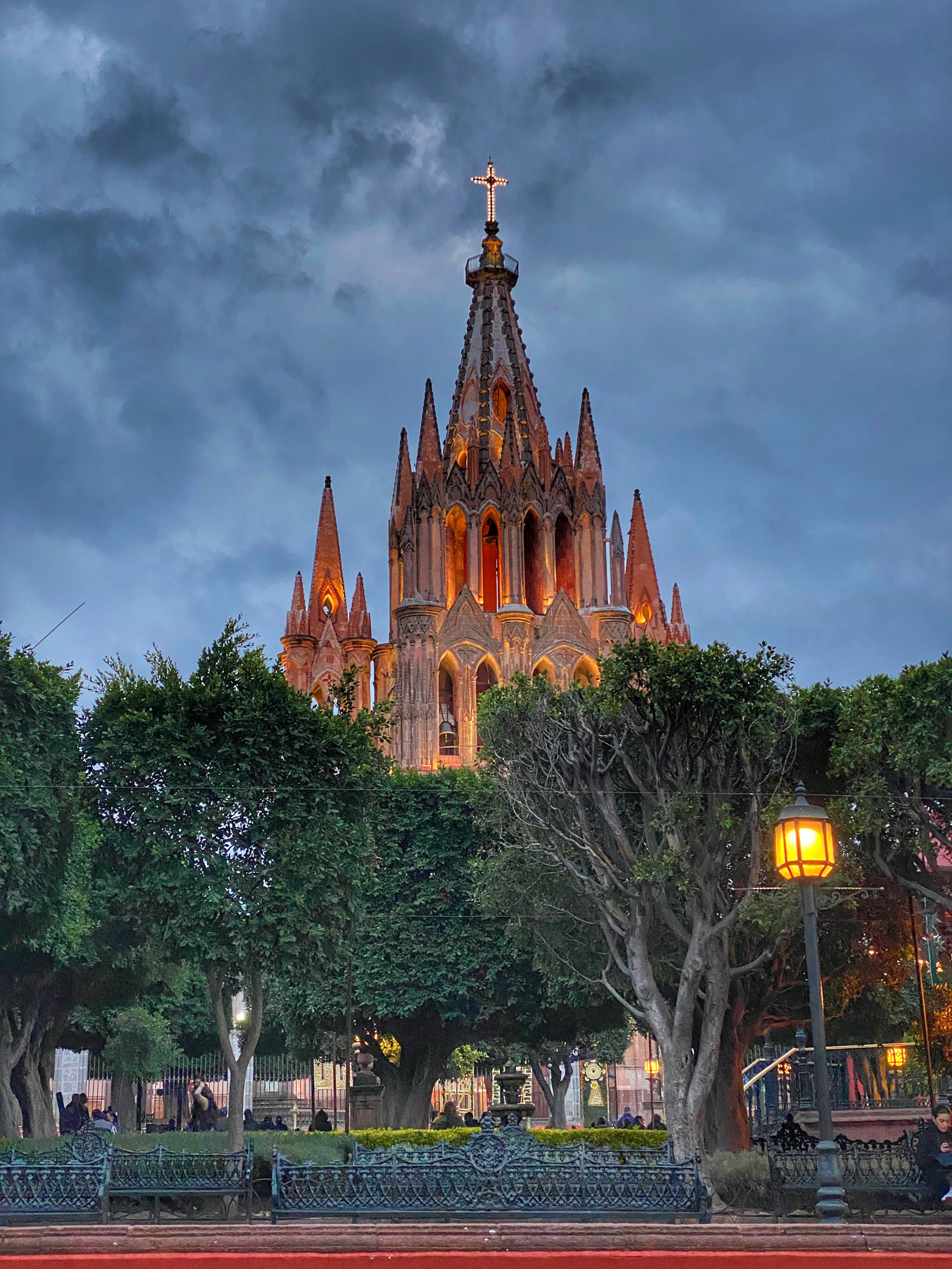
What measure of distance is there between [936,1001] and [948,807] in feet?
60.2

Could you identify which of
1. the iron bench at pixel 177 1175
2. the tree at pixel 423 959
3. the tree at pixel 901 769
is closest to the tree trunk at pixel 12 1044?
the tree at pixel 423 959

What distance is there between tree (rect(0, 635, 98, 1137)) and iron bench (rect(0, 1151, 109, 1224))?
37.6 ft

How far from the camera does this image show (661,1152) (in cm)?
1767

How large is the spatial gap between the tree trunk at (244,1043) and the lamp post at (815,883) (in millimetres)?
13635

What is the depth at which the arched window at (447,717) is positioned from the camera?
212 feet

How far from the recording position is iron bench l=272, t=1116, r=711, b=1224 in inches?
600

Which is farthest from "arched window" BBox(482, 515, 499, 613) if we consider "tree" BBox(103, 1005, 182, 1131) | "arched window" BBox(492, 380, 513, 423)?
"tree" BBox(103, 1005, 182, 1131)

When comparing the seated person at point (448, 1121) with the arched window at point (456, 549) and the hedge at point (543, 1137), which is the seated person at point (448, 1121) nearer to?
the hedge at point (543, 1137)

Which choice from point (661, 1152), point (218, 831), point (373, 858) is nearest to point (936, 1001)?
point (373, 858)

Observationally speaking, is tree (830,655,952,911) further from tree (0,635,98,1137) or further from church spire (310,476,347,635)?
church spire (310,476,347,635)

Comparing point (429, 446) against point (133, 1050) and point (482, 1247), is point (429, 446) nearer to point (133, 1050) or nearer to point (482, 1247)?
point (133, 1050)

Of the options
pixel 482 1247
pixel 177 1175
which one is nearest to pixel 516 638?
pixel 177 1175

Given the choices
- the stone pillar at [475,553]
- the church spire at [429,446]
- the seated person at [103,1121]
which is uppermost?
the church spire at [429,446]

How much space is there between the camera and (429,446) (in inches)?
2803
